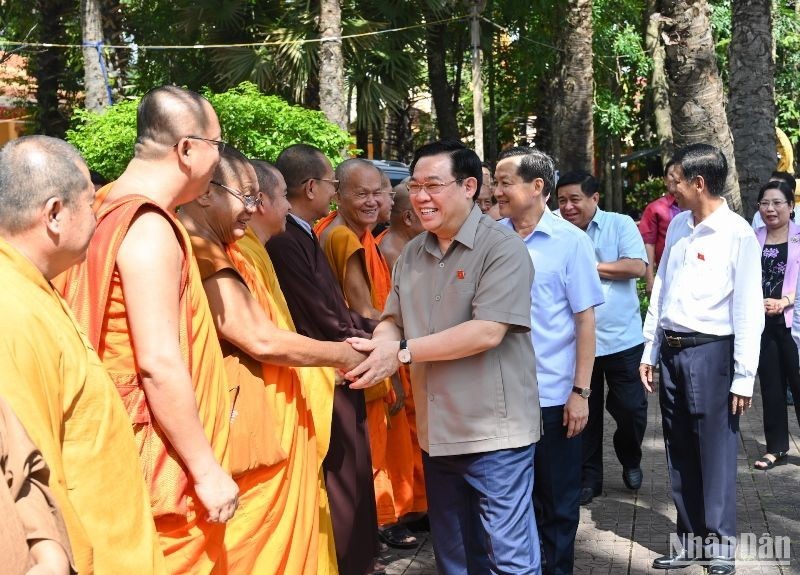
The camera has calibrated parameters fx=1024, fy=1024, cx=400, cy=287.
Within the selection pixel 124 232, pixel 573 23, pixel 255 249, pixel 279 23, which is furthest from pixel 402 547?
pixel 279 23

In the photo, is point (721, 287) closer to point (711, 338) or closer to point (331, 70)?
point (711, 338)

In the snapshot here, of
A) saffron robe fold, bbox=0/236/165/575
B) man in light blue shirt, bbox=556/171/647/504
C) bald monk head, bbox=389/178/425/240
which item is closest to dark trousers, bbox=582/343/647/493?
man in light blue shirt, bbox=556/171/647/504

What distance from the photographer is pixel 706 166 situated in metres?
5.09

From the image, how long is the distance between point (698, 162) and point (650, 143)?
97.7ft

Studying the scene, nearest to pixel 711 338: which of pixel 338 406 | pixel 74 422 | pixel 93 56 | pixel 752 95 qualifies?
pixel 338 406

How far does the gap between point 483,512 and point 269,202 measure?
68.7 inches

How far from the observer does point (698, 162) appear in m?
5.09

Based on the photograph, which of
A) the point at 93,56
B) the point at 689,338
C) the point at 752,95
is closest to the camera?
the point at 689,338

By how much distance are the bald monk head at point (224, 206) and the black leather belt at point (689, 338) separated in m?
2.38

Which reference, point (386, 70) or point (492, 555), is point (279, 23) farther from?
point (492, 555)

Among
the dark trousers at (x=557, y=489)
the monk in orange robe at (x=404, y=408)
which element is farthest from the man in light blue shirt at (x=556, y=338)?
the monk in orange robe at (x=404, y=408)

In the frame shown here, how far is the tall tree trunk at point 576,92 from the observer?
14.0 meters

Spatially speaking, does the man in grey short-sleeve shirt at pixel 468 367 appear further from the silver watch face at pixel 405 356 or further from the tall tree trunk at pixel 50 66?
the tall tree trunk at pixel 50 66

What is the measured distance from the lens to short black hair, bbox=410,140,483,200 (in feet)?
13.6
